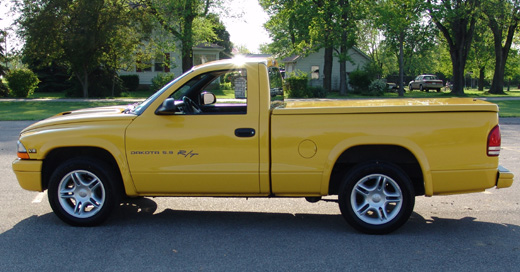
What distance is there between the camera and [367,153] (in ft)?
16.5

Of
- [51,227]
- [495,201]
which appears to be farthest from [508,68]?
[51,227]

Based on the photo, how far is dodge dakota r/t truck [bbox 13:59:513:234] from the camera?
188 inches

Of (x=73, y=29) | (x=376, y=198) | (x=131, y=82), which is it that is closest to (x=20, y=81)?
(x=73, y=29)

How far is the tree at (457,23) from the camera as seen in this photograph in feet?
108

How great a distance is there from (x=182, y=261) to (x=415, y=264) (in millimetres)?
2062

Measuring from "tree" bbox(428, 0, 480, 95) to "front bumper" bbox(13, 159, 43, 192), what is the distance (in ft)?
105

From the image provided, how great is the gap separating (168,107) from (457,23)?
120 feet

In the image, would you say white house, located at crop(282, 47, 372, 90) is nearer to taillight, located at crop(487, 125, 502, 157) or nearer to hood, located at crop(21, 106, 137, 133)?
hood, located at crop(21, 106, 137, 133)

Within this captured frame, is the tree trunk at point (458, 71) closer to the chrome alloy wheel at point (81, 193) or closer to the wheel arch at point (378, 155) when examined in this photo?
the wheel arch at point (378, 155)

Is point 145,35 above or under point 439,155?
above

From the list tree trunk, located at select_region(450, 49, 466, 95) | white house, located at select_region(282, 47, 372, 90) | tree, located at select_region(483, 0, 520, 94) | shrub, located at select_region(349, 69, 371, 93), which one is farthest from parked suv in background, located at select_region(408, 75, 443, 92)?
shrub, located at select_region(349, 69, 371, 93)

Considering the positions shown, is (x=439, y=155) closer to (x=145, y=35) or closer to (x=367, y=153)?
(x=367, y=153)

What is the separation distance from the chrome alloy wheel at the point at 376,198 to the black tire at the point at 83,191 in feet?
8.54

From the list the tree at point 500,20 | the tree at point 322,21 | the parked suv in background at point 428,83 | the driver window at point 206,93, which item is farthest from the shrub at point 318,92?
the driver window at point 206,93
